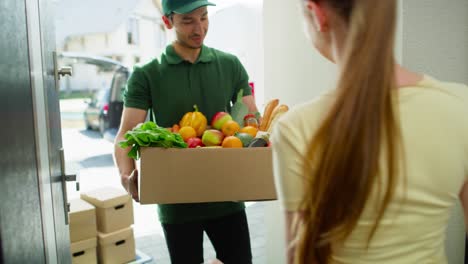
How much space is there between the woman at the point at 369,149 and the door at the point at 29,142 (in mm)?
513

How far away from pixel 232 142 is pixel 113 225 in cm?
212

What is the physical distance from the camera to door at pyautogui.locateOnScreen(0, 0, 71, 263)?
31.4 inches

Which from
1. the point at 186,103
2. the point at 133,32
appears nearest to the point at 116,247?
the point at 186,103

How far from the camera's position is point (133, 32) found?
63.4 feet

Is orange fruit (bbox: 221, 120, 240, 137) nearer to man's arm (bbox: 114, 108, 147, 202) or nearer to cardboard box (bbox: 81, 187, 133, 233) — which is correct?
man's arm (bbox: 114, 108, 147, 202)

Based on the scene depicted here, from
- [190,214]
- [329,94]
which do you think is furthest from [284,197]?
[190,214]

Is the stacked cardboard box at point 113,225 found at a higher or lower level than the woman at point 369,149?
lower

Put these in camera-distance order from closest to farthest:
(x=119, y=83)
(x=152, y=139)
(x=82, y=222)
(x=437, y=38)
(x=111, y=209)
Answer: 1. (x=152, y=139)
2. (x=437, y=38)
3. (x=82, y=222)
4. (x=111, y=209)
5. (x=119, y=83)

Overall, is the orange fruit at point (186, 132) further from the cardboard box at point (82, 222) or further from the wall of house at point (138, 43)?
the wall of house at point (138, 43)

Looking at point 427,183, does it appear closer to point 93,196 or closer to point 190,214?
point 190,214

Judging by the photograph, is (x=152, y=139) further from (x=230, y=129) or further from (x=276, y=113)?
(x=276, y=113)

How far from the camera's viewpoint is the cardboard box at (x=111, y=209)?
3.09 meters

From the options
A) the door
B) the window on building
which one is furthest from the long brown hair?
the window on building

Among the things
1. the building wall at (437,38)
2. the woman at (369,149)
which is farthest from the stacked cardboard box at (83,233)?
the woman at (369,149)
